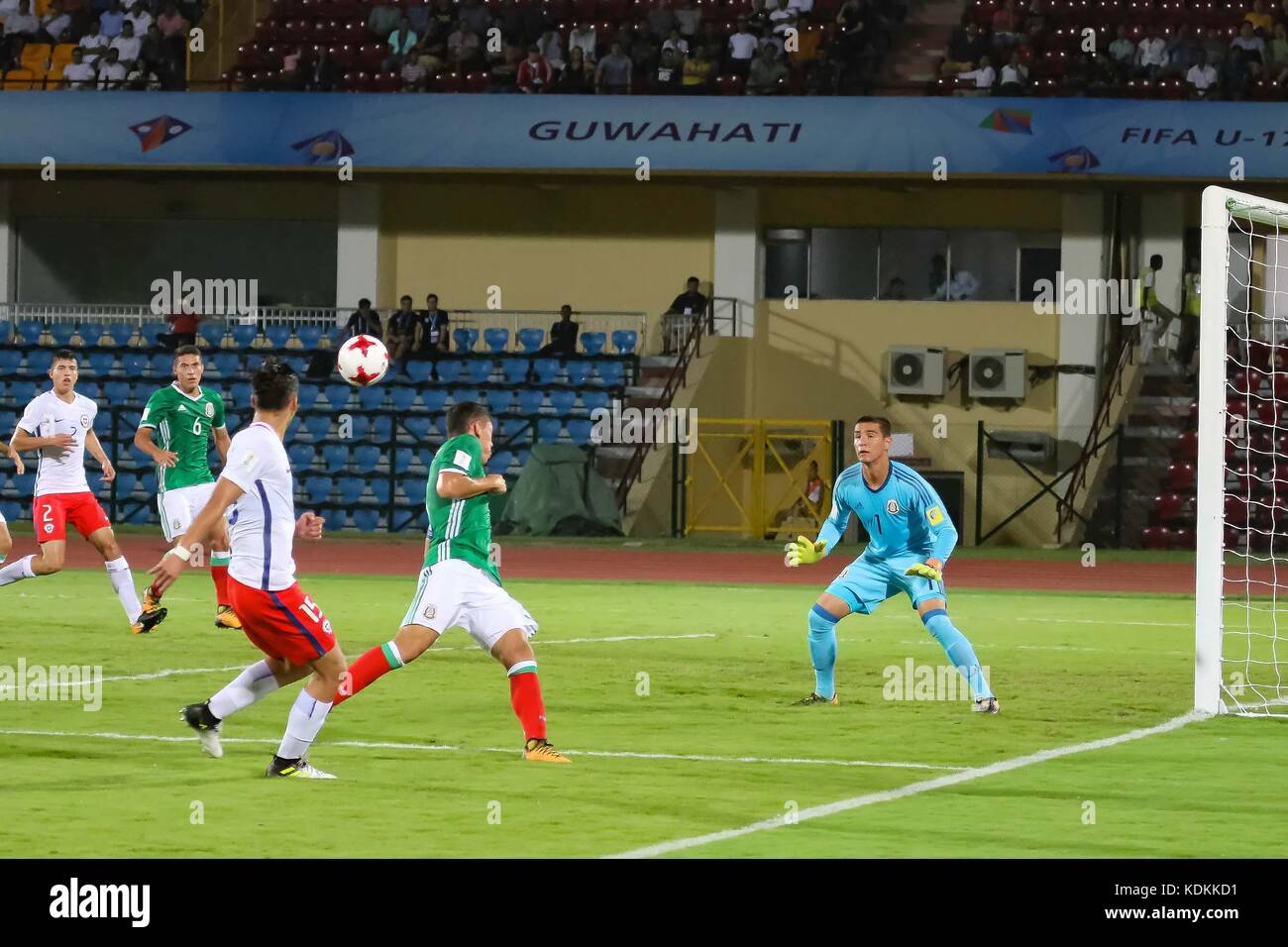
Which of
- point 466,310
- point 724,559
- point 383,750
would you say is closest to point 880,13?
point 466,310

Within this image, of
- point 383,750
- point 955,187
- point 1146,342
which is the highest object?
point 955,187

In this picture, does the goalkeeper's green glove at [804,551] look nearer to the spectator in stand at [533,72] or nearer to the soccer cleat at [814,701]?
the soccer cleat at [814,701]

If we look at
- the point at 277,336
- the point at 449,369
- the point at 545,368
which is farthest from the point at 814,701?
the point at 277,336

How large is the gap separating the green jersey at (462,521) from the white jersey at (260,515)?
94 cm

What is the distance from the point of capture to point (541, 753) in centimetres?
1041

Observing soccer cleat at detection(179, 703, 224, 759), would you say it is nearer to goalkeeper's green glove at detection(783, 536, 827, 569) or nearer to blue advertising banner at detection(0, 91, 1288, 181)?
goalkeeper's green glove at detection(783, 536, 827, 569)

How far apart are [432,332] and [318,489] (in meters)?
3.33

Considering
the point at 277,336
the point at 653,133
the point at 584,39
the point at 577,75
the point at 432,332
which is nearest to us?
the point at 653,133

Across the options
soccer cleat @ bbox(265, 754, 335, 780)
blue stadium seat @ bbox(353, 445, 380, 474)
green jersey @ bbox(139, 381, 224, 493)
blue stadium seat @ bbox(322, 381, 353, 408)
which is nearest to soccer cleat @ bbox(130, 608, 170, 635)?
green jersey @ bbox(139, 381, 224, 493)

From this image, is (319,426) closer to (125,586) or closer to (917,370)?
(917,370)

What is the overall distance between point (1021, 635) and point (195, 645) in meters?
7.26

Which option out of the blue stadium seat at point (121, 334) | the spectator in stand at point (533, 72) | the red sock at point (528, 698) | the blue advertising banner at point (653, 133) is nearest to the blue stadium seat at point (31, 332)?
the blue stadium seat at point (121, 334)

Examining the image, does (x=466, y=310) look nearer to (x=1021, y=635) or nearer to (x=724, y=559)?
(x=724, y=559)
